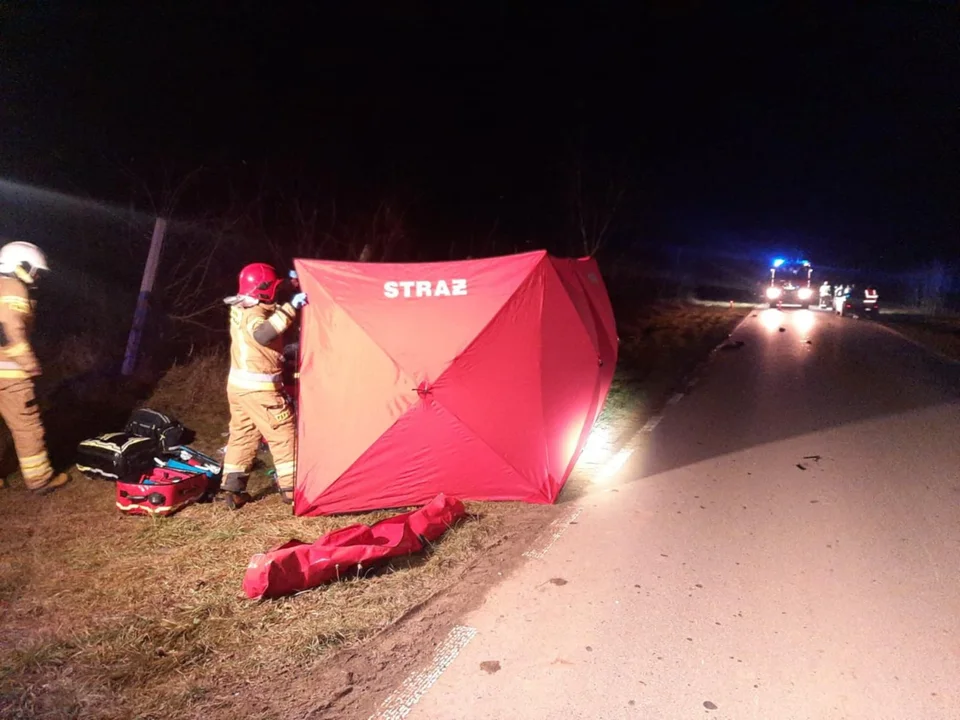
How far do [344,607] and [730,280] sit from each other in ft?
205

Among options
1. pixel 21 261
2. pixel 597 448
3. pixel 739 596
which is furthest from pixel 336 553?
pixel 597 448

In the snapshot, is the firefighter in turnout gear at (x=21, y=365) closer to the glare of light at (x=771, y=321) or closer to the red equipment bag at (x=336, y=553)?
the red equipment bag at (x=336, y=553)

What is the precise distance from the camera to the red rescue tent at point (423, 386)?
5.31m

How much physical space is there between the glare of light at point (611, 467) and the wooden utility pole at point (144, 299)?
18.8 feet

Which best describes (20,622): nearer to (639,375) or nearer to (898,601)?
(898,601)

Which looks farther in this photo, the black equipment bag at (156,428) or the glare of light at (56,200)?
the glare of light at (56,200)

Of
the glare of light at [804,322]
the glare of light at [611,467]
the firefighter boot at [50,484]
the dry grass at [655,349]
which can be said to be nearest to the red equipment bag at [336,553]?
the glare of light at [611,467]

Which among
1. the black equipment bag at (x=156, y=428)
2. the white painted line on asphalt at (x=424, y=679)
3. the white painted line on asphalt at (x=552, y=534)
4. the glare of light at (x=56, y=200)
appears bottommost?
the white painted line on asphalt at (x=424, y=679)

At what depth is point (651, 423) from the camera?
845cm

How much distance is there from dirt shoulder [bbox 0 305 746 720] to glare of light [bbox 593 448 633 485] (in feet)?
3.01

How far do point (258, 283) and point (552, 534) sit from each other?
119 inches

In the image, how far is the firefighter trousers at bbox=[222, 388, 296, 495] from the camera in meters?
5.30

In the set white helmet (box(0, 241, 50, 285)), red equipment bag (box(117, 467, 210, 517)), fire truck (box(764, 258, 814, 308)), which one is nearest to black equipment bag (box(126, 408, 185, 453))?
red equipment bag (box(117, 467, 210, 517))

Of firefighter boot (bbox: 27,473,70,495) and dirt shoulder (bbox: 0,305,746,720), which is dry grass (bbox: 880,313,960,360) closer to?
dirt shoulder (bbox: 0,305,746,720)
